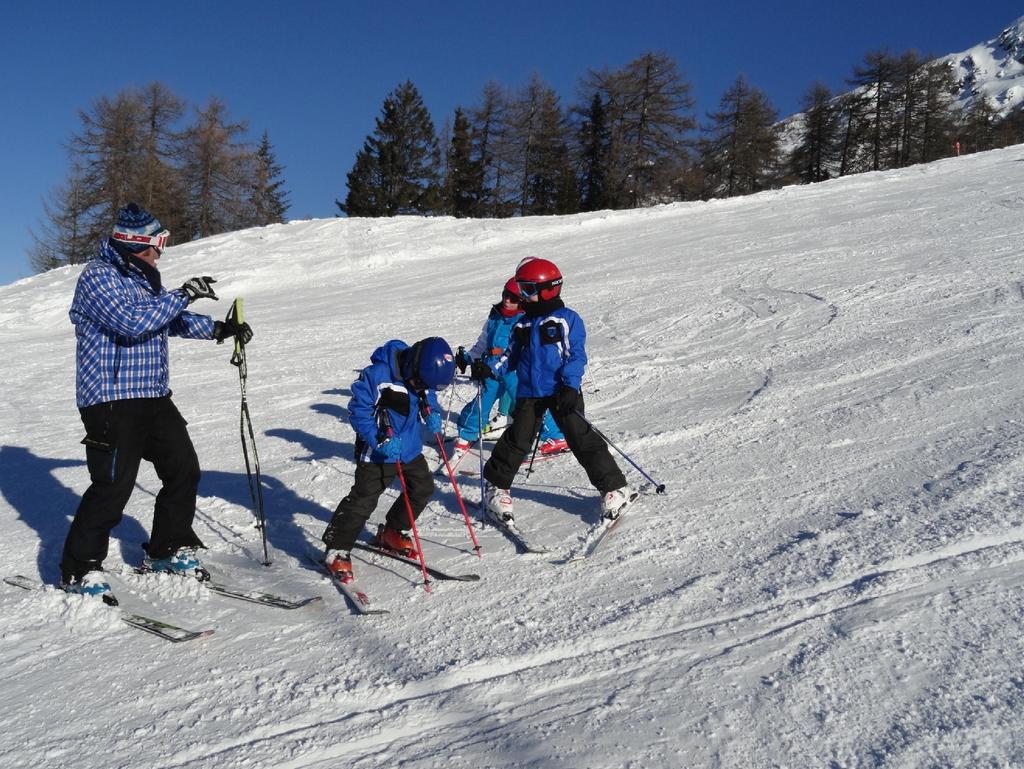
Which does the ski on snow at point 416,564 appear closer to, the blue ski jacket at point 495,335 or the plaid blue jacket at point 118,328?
the plaid blue jacket at point 118,328

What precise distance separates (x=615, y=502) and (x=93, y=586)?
2.97 metres

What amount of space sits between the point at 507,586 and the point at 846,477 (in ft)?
7.39

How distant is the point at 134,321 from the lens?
13.0 feet

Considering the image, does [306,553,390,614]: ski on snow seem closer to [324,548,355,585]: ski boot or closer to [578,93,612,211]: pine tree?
[324,548,355,585]: ski boot

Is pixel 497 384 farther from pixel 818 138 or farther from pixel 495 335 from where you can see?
pixel 818 138

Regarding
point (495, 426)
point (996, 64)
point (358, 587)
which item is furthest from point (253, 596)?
point (996, 64)

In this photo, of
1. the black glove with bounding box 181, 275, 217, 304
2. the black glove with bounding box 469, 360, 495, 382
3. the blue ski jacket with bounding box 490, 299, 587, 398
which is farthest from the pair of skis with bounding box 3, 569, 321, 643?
the black glove with bounding box 469, 360, 495, 382

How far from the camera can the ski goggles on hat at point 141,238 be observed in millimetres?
4062

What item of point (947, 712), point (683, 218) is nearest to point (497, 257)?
point (683, 218)

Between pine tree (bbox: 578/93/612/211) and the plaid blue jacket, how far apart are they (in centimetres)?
3450

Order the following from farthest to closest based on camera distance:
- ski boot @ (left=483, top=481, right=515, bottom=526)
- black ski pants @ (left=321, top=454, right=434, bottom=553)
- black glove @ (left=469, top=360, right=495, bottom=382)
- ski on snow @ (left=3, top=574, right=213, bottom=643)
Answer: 1. black glove @ (left=469, top=360, right=495, bottom=382)
2. ski boot @ (left=483, top=481, right=515, bottom=526)
3. black ski pants @ (left=321, top=454, right=434, bottom=553)
4. ski on snow @ (left=3, top=574, right=213, bottom=643)

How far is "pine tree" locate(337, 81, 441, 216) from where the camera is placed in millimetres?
40031

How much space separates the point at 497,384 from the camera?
6.89 metres

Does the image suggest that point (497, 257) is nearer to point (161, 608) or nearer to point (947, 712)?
point (161, 608)
